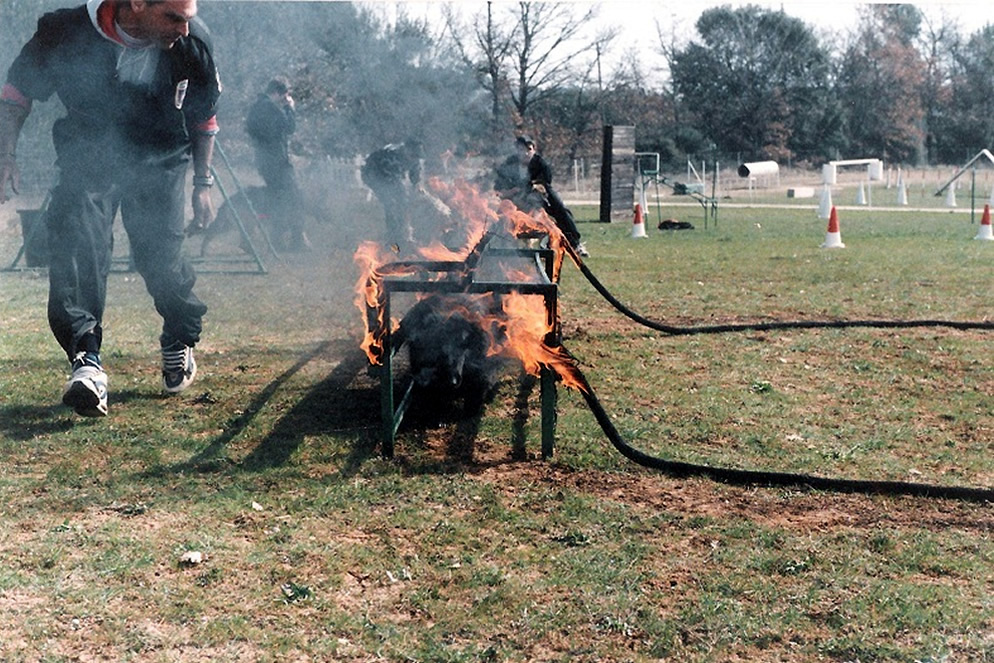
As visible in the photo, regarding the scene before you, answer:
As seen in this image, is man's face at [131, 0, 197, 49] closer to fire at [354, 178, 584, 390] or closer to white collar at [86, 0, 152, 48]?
white collar at [86, 0, 152, 48]

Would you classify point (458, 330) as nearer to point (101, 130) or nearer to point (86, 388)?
point (86, 388)

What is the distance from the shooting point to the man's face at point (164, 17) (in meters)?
4.33

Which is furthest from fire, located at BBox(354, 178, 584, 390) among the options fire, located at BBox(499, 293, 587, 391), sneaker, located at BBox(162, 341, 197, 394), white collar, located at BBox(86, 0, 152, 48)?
white collar, located at BBox(86, 0, 152, 48)

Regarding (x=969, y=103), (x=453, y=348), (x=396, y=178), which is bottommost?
(x=453, y=348)

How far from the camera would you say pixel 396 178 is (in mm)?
11859

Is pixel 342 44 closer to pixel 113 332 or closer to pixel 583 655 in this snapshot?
pixel 113 332

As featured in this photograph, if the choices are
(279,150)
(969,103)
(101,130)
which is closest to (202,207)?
(101,130)

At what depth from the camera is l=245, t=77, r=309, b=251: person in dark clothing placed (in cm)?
1278

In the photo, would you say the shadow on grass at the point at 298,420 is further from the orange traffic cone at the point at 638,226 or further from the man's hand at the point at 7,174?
the orange traffic cone at the point at 638,226

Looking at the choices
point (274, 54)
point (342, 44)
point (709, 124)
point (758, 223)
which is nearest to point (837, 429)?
point (342, 44)

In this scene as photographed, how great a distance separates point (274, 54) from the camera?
1095cm

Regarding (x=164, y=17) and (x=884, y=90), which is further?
(x=884, y=90)

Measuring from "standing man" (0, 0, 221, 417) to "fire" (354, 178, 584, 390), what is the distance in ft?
3.88

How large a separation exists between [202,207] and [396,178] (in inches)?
253
